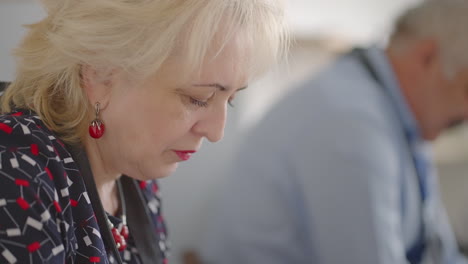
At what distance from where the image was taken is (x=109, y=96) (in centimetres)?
83

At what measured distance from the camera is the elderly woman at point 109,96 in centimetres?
76

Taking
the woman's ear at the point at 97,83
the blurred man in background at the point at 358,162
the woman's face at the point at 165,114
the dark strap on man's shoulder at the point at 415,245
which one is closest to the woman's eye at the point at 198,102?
the woman's face at the point at 165,114

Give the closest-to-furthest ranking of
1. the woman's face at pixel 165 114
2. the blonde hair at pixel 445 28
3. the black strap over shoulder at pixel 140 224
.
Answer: the woman's face at pixel 165 114
the black strap over shoulder at pixel 140 224
the blonde hair at pixel 445 28

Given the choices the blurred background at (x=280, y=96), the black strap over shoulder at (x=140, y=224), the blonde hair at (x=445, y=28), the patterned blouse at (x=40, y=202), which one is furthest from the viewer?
the blonde hair at (x=445, y=28)

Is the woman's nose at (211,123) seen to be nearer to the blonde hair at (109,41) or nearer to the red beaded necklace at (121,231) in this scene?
the blonde hair at (109,41)

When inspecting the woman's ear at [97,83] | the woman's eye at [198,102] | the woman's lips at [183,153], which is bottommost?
the woman's lips at [183,153]

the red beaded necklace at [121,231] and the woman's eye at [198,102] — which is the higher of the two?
the woman's eye at [198,102]

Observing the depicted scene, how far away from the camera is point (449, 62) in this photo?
1.57 m

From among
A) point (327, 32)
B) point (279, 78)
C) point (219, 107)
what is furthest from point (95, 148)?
point (327, 32)

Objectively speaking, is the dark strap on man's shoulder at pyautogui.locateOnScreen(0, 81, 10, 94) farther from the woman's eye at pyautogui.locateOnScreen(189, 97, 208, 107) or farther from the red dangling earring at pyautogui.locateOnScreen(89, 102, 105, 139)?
the woman's eye at pyautogui.locateOnScreen(189, 97, 208, 107)

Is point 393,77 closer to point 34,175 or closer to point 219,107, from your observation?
point 219,107

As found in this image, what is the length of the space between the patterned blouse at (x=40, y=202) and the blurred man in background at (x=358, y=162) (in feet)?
2.24

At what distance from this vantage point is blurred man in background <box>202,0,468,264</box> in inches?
54.0

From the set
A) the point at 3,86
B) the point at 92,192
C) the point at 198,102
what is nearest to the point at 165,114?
the point at 198,102
